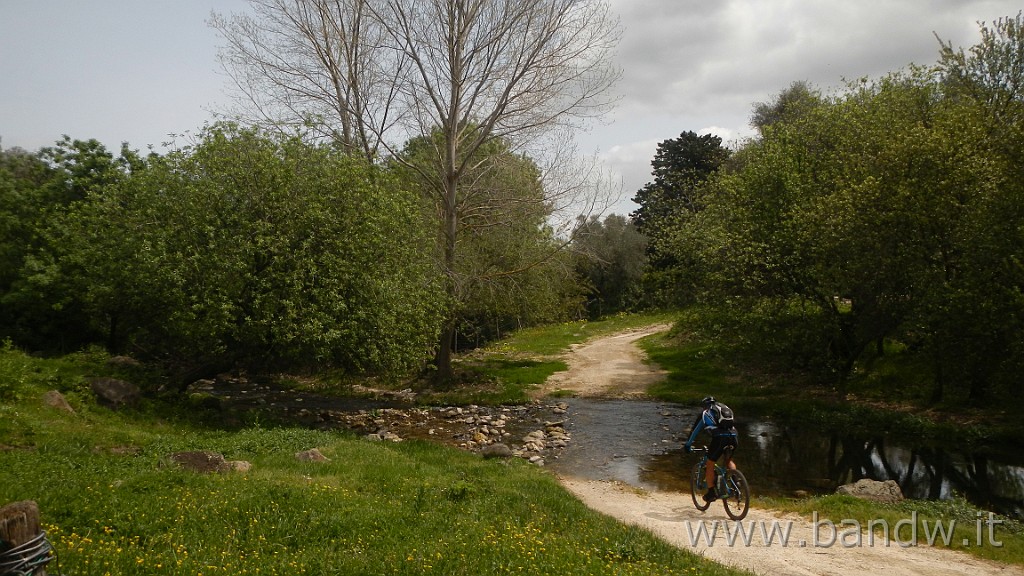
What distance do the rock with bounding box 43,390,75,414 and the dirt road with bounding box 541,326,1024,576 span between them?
43.0 ft

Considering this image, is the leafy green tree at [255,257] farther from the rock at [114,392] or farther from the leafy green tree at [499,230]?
the leafy green tree at [499,230]

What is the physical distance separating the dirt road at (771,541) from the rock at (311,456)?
632cm

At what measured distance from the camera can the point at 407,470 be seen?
46.5ft

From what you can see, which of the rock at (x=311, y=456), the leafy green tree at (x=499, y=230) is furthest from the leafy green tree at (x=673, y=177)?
the rock at (x=311, y=456)

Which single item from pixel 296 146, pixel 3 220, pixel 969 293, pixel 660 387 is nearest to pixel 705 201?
pixel 660 387

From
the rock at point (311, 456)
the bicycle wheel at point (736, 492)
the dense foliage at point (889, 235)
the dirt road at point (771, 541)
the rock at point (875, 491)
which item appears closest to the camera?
the dirt road at point (771, 541)

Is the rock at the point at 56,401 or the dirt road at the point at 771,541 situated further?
the rock at the point at 56,401

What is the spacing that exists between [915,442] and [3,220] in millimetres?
34950

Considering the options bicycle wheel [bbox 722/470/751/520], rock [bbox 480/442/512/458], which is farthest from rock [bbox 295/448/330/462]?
bicycle wheel [bbox 722/470/751/520]

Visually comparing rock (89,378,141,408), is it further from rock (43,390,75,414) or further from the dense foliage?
the dense foliage

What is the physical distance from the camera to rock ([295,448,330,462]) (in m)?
14.1

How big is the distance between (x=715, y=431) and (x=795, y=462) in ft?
28.7

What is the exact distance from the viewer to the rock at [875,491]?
1495cm

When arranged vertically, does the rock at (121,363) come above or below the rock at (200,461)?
above
